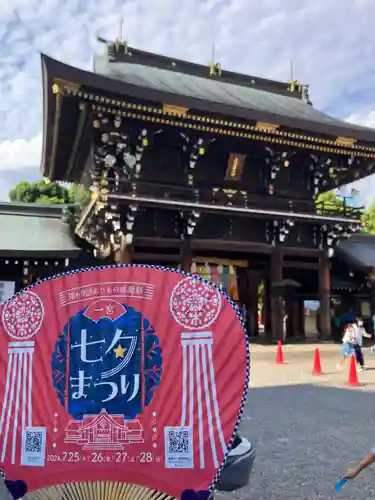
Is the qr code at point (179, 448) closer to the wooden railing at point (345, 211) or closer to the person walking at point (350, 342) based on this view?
the person walking at point (350, 342)

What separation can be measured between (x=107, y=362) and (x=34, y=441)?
0.64m

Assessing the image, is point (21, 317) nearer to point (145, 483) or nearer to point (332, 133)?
point (145, 483)

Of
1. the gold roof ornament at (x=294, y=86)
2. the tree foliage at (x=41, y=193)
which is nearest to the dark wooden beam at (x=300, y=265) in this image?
the gold roof ornament at (x=294, y=86)

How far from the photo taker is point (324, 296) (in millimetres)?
19172

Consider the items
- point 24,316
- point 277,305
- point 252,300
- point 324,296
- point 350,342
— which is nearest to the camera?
point 24,316

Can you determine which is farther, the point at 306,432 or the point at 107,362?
the point at 306,432

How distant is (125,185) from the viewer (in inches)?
632

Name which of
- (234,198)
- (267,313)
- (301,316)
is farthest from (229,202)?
(301,316)

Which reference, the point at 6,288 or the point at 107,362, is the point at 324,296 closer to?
the point at 6,288

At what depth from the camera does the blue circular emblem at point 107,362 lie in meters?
2.85

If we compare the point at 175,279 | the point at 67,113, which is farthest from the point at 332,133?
the point at 175,279

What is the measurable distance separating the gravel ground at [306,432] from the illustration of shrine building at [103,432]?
1850 mm

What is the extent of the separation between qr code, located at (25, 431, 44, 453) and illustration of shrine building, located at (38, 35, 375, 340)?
1267 cm

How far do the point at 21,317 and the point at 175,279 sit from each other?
3.41 feet
